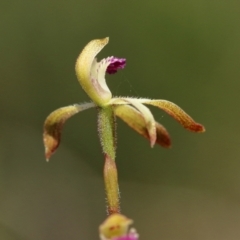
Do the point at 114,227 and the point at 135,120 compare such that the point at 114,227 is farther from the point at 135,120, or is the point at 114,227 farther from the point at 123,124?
the point at 123,124

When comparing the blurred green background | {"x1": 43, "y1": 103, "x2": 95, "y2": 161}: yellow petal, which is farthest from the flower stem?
the blurred green background

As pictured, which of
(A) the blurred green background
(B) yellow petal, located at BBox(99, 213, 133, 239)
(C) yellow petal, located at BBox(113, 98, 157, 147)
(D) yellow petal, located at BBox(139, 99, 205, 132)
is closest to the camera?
(B) yellow petal, located at BBox(99, 213, 133, 239)

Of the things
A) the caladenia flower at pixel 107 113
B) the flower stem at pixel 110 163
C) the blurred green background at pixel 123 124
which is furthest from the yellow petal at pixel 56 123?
the blurred green background at pixel 123 124

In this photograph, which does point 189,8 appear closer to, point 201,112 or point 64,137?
point 201,112

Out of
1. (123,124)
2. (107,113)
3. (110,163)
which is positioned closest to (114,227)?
(110,163)

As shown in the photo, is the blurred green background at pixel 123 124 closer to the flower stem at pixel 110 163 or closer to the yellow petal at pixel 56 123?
the yellow petal at pixel 56 123

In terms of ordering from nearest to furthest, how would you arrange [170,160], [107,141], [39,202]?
[107,141]
[39,202]
[170,160]

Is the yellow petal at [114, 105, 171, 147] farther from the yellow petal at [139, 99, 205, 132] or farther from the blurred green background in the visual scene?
the blurred green background

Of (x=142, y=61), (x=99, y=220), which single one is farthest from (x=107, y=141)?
(x=142, y=61)

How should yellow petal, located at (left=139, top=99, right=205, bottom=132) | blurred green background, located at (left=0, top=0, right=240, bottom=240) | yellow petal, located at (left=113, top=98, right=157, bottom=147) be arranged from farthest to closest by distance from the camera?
1. blurred green background, located at (left=0, top=0, right=240, bottom=240)
2. yellow petal, located at (left=139, top=99, right=205, bottom=132)
3. yellow petal, located at (left=113, top=98, right=157, bottom=147)
